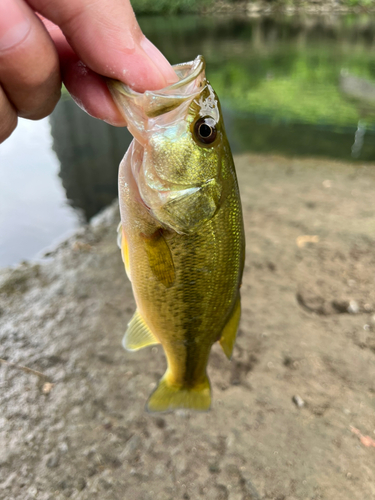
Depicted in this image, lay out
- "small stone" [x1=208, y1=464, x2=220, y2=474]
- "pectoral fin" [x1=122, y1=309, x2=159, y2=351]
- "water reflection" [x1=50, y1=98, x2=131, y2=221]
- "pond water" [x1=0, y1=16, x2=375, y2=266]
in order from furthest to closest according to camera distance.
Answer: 1. "water reflection" [x1=50, y1=98, x2=131, y2=221]
2. "pond water" [x1=0, y1=16, x2=375, y2=266]
3. "small stone" [x1=208, y1=464, x2=220, y2=474]
4. "pectoral fin" [x1=122, y1=309, x2=159, y2=351]

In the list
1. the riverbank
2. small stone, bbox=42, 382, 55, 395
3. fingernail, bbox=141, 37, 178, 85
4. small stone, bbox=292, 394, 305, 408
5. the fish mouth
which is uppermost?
fingernail, bbox=141, 37, 178, 85

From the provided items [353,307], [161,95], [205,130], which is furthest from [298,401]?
[161,95]

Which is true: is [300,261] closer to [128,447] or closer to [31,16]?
[128,447]

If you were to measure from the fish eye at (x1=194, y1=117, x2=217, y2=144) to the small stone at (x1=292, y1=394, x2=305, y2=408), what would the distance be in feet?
6.86

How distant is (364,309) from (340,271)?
586 millimetres

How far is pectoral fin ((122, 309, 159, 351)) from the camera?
188 cm

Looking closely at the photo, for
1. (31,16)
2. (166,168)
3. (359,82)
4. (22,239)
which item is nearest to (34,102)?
(31,16)

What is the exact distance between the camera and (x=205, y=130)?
4.51 ft

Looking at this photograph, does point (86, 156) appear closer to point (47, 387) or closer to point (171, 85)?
point (47, 387)

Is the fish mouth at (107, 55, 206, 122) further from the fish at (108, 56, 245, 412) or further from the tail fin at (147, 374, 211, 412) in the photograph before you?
the tail fin at (147, 374, 211, 412)

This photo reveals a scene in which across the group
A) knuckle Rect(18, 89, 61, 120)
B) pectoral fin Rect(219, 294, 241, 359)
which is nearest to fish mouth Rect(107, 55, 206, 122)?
knuckle Rect(18, 89, 61, 120)

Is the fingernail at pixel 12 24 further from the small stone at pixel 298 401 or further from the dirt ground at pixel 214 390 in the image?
the small stone at pixel 298 401

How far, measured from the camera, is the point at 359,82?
12.5 m

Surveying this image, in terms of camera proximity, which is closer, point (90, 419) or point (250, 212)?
point (90, 419)
